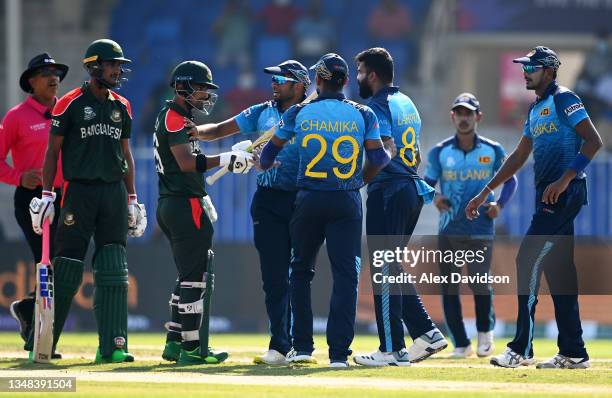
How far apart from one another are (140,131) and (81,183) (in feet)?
49.3

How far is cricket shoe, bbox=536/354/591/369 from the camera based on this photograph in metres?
9.70

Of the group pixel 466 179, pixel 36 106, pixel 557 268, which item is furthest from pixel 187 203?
pixel 466 179

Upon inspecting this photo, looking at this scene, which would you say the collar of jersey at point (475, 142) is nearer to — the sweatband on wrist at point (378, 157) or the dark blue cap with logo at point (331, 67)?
the sweatband on wrist at point (378, 157)

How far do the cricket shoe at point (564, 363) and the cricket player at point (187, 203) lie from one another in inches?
103

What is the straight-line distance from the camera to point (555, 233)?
32.0 ft

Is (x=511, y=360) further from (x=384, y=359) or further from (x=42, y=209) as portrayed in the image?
(x=42, y=209)

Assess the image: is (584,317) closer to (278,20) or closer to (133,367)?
(133,367)

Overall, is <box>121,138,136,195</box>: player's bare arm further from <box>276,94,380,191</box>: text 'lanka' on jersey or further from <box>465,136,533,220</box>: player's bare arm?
<box>465,136,533,220</box>: player's bare arm

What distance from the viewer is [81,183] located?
392 inches

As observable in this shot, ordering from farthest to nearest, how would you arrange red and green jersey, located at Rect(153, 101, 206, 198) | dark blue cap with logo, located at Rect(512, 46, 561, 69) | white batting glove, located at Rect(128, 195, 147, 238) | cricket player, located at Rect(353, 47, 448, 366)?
white batting glove, located at Rect(128, 195, 147, 238) → dark blue cap with logo, located at Rect(512, 46, 561, 69) → cricket player, located at Rect(353, 47, 448, 366) → red and green jersey, located at Rect(153, 101, 206, 198)

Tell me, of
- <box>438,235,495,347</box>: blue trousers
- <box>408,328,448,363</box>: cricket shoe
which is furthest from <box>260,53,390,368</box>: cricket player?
<box>438,235,495,347</box>: blue trousers

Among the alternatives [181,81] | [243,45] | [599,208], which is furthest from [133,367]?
[243,45]

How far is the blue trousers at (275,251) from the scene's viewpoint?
10016mm

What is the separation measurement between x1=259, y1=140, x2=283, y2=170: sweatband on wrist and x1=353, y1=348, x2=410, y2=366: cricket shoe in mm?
1640
